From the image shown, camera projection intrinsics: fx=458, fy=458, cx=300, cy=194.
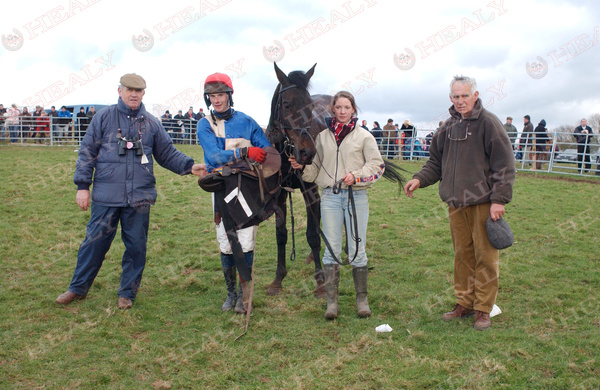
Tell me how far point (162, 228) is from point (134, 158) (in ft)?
11.7

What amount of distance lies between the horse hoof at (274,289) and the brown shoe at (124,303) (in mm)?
1518

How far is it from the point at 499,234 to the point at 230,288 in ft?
8.83

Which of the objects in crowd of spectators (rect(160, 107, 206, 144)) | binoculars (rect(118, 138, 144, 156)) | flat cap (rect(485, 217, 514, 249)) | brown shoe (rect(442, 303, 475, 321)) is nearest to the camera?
flat cap (rect(485, 217, 514, 249))

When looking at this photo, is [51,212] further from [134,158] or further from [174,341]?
[174,341]

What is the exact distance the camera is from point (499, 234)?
398cm

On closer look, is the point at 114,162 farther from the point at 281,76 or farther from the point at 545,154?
the point at 545,154

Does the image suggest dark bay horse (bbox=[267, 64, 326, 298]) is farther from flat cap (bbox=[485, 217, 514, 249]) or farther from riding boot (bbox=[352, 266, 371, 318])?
flat cap (bbox=[485, 217, 514, 249])

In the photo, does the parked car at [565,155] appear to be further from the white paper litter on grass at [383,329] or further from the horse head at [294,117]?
the white paper litter on grass at [383,329]

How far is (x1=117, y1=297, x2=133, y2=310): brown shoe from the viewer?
477 cm

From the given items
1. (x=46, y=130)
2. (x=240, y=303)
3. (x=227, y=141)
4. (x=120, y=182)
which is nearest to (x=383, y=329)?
(x=240, y=303)

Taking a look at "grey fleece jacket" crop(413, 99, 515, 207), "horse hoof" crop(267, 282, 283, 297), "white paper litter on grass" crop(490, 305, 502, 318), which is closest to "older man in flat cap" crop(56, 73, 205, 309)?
"horse hoof" crop(267, 282, 283, 297)

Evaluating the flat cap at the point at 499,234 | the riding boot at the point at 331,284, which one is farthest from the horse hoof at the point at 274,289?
the flat cap at the point at 499,234

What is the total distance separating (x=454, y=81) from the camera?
4.21m

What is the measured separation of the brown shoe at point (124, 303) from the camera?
4768 mm
